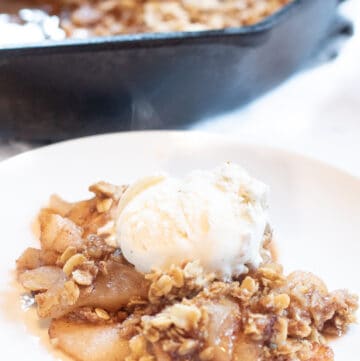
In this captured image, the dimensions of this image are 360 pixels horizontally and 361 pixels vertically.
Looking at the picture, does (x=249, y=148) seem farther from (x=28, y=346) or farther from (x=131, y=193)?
(x=28, y=346)

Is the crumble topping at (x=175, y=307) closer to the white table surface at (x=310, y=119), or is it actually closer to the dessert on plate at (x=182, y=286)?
the dessert on plate at (x=182, y=286)

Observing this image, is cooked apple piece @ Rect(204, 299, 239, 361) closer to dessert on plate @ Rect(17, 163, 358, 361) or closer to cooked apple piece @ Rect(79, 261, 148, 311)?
dessert on plate @ Rect(17, 163, 358, 361)

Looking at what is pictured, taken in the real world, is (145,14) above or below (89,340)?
above

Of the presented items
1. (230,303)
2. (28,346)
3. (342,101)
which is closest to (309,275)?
(230,303)

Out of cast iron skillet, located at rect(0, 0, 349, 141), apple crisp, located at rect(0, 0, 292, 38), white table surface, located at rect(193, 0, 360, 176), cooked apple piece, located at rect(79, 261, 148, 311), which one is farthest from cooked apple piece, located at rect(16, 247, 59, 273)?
apple crisp, located at rect(0, 0, 292, 38)

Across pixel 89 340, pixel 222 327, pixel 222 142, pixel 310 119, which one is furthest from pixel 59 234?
pixel 310 119

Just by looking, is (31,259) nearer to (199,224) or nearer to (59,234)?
(59,234)
